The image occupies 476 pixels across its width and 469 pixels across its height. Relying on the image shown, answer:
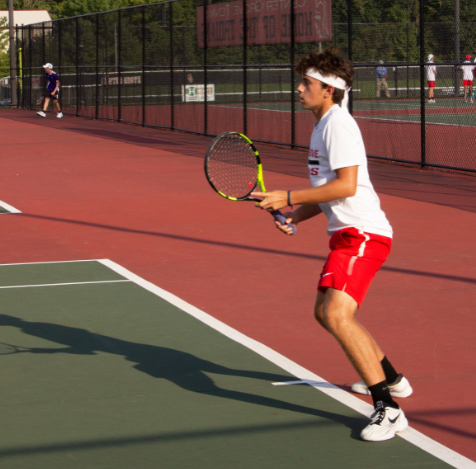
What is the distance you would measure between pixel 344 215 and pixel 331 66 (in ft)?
2.36

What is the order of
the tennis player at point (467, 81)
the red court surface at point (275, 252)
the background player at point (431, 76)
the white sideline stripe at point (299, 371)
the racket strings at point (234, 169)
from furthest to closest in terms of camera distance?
the tennis player at point (467, 81), the background player at point (431, 76), the red court surface at point (275, 252), the racket strings at point (234, 169), the white sideline stripe at point (299, 371)

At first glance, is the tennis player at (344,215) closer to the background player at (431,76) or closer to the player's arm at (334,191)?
the player's arm at (334,191)

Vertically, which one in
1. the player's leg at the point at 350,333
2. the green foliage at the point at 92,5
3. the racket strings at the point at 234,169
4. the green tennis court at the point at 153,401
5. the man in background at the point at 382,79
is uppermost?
the green foliage at the point at 92,5

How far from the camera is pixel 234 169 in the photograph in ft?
17.9

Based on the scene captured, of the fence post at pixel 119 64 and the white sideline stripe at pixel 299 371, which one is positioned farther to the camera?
the fence post at pixel 119 64

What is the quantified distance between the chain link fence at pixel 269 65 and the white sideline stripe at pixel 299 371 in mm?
8600

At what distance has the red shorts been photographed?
418cm

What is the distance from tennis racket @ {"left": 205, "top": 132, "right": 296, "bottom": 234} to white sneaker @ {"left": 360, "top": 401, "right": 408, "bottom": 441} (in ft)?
4.19

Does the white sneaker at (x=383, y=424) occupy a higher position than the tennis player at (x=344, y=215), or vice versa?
the tennis player at (x=344, y=215)

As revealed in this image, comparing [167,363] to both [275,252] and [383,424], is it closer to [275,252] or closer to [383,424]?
[383,424]

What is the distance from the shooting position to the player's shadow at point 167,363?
4.65 m

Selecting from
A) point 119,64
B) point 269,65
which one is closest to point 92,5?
point 119,64

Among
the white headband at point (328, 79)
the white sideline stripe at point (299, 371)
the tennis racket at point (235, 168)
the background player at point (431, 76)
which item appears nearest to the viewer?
the white sideline stripe at point (299, 371)

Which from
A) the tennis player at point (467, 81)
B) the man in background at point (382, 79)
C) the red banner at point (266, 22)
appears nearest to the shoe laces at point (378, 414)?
the red banner at point (266, 22)
